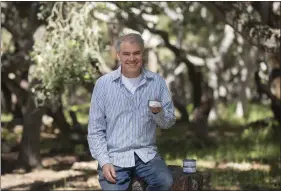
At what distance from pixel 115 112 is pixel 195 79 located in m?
12.9

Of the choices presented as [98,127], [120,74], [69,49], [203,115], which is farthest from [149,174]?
[203,115]

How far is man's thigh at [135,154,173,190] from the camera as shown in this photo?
4.86 metres

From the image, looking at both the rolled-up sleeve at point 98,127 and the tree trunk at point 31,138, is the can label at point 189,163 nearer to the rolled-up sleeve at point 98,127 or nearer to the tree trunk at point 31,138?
the rolled-up sleeve at point 98,127

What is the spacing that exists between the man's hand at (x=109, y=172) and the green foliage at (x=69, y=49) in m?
6.11

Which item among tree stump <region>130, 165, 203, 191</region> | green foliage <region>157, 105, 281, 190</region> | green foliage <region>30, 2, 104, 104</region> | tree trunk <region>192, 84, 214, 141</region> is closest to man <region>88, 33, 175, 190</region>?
tree stump <region>130, 165, 203, 191</region>

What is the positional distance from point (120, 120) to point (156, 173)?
46 cm

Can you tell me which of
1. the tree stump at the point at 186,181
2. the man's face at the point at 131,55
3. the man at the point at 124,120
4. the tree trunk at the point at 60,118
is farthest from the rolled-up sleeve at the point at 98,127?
the tree trunk at the point at 60,118

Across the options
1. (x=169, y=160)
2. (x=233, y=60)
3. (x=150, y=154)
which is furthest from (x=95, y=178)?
(x=233, y=60)

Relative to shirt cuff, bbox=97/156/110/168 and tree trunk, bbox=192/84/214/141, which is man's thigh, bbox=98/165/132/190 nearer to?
shirt cuff, bbox=97/156/110/168

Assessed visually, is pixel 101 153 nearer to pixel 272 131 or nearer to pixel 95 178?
pixel 95 178

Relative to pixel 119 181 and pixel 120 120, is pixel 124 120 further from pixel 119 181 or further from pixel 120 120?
pixel 119 181

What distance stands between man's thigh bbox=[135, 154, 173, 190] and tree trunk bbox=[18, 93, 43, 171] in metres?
7.81

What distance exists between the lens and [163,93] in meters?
4.91

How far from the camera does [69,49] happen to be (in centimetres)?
1083
